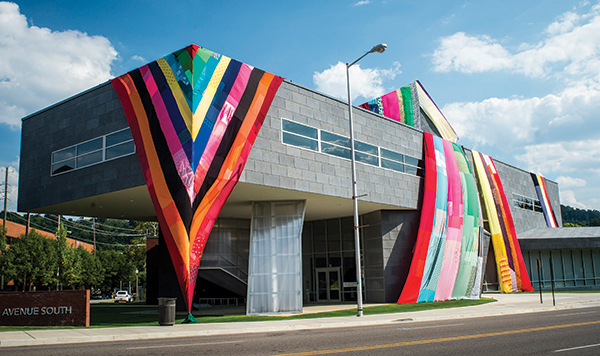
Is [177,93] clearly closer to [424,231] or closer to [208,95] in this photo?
[208,95]

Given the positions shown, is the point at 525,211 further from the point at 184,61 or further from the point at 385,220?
the point at 184,61

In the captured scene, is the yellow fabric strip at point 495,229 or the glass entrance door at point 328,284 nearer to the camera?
the glass entrance door at point 328,284

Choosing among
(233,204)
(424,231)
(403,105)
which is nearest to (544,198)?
(403,105)

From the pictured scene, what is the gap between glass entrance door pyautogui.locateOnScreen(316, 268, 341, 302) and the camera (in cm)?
3319

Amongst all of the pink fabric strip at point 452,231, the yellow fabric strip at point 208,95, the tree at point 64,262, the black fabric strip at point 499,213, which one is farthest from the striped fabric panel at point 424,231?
the tree at point 64,262

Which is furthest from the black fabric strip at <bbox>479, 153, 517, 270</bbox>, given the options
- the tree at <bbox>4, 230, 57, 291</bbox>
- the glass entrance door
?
the tree at <bbox>4, 230, 57, 291</bbox>

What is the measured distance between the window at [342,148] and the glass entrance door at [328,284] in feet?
29.5

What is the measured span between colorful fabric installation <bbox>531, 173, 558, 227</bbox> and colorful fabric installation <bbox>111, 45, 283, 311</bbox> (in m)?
41.7

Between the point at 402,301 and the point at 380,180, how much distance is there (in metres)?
7.48

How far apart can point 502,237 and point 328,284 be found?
17403mm

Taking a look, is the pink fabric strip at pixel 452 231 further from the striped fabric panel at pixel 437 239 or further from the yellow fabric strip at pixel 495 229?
the yellow fabric strip at pixel 495 229

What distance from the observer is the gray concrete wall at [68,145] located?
21953 mm

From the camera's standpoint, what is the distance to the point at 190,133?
19.9m

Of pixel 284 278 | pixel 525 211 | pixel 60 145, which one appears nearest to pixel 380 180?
pixel 284 278
